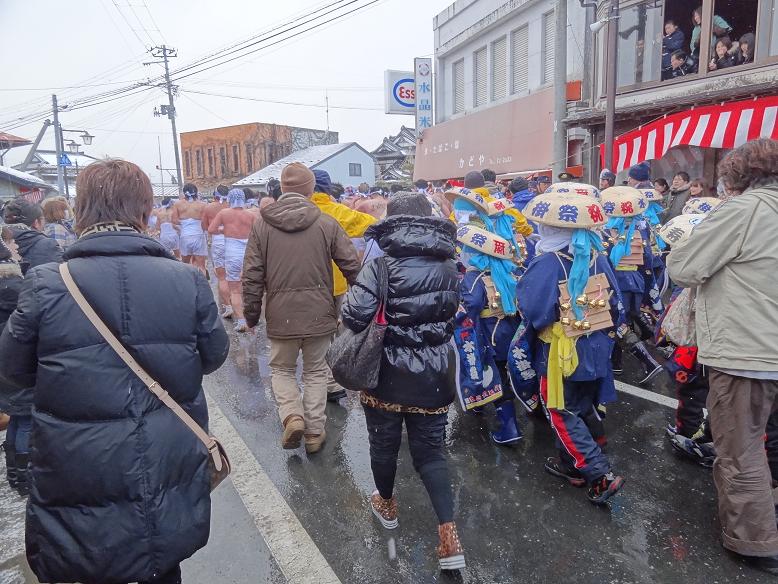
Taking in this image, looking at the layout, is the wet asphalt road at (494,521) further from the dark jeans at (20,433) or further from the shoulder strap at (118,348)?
the shoulder strap at (118,348)

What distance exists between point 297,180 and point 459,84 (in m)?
16.7

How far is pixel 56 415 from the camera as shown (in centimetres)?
174

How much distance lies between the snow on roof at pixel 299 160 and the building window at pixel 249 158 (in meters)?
1.73

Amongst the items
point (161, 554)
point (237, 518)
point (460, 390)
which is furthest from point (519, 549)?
point (161, 554)

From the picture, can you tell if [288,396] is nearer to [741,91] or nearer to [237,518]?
[237,518]

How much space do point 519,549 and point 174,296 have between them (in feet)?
6.97

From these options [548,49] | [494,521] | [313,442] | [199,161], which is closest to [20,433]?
[313,442]

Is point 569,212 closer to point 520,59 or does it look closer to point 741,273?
point 741,273

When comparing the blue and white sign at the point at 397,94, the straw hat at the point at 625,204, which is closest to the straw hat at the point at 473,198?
the straw hat at the point at 625,204

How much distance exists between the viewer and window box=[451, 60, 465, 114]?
61.8ft

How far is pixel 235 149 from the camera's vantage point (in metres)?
43.1

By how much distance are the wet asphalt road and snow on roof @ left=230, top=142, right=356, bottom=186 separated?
114ft

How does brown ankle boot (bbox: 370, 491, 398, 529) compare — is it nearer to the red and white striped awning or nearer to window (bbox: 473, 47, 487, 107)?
the red and white striped awning

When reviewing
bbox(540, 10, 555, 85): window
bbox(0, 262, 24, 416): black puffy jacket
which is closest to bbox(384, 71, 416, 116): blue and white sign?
bbox(540, 10, 555, 85): window
